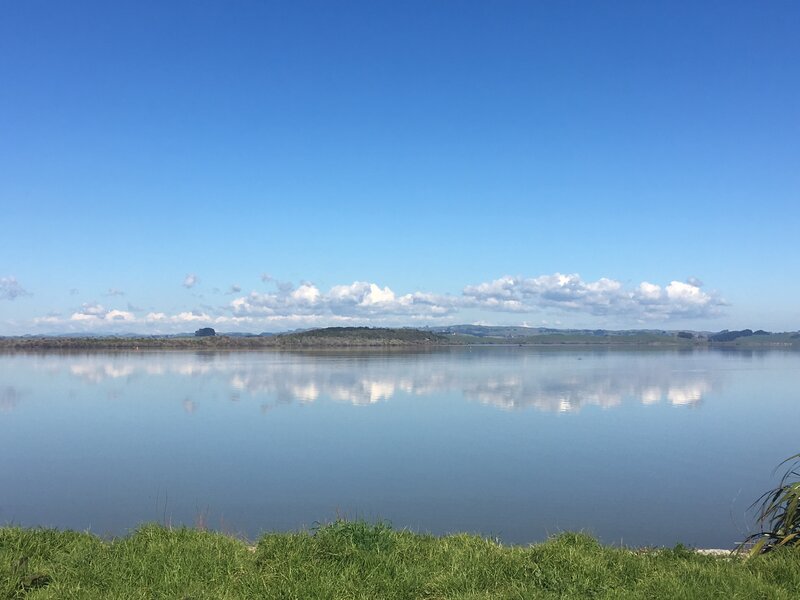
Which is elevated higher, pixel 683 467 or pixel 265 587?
pixel 265 587

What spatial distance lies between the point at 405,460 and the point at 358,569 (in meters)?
12.4

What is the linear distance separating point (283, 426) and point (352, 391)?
48.0 feet

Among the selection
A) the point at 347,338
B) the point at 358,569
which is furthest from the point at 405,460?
the point at 347,338

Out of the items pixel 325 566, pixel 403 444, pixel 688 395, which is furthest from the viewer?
pixel 688 395

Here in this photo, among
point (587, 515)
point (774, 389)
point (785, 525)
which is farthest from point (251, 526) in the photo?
point (774, 389)

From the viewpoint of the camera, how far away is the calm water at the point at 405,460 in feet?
42.1

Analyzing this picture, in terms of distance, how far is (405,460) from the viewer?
18.6 m

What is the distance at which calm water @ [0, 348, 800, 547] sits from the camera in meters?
12.8

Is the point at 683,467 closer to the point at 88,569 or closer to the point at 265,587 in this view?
the point at 265,587

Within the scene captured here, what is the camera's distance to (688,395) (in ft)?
127

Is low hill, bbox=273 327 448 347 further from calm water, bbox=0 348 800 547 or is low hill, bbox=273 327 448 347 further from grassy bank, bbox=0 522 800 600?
grassy bank, bbox=0 522 800 600

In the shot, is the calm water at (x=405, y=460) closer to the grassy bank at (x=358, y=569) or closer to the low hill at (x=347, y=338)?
the grassy bank at (x=358, y=569)

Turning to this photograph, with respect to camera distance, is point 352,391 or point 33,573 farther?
point 352,391

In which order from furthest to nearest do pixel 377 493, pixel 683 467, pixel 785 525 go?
pixel 683 467
pixel 377 493
pixel 785 525
